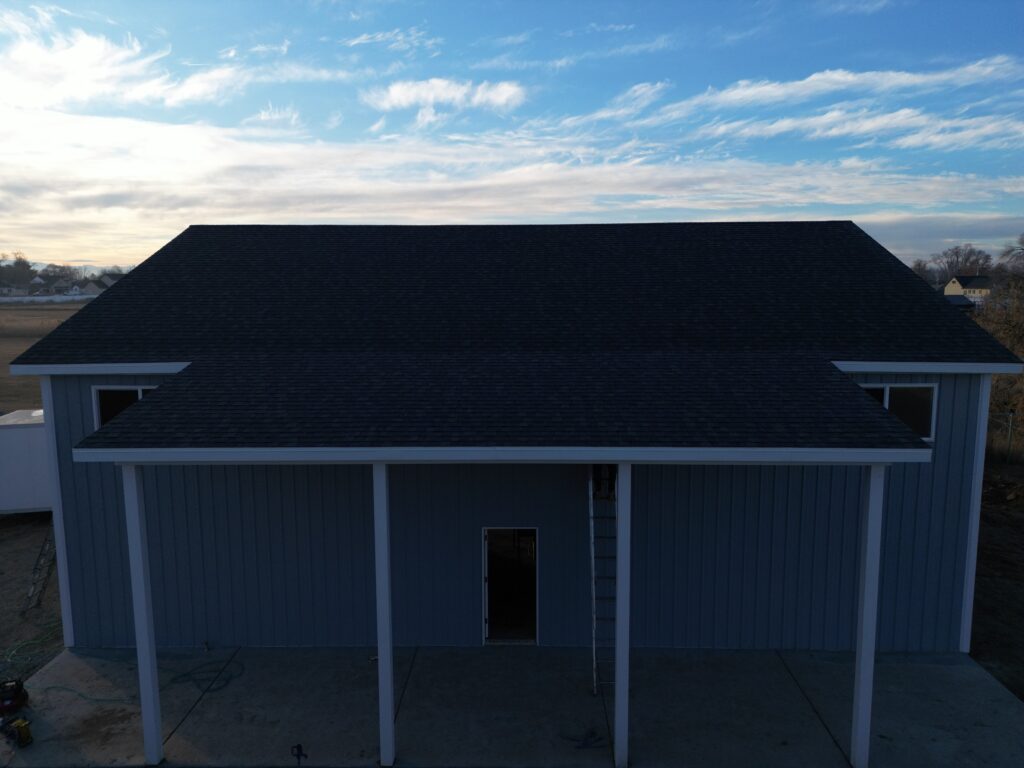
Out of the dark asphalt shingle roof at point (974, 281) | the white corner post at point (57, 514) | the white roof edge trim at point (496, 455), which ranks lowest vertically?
the white corner post at point (57, 514)

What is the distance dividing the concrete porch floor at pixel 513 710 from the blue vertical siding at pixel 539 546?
1.31ft

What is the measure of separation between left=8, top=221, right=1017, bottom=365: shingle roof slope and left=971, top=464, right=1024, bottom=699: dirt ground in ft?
13.8

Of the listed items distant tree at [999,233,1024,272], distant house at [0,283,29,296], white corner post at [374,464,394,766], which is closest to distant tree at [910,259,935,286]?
distant tree at [999,233,1024,272]

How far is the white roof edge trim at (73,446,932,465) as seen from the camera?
22.8 feet

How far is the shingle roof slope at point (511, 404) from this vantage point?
7.17 metres

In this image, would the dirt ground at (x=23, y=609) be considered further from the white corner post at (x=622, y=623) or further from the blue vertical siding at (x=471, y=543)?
the white corner post at (x=622, y=623)

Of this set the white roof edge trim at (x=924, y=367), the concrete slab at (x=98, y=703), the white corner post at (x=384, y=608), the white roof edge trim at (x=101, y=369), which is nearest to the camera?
the white corner post at (x=384, y=608)

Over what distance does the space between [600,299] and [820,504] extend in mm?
4473

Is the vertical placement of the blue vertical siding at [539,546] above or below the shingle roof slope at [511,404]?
below

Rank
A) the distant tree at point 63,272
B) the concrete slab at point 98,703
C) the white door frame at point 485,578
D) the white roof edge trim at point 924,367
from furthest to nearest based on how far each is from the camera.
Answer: the distant tree at point 63,272, the white door frame at point 485,578, the white roof edge trim at point 924,367, the concrete slab at point 98,703

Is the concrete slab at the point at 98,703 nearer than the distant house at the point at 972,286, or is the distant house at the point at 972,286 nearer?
the concrete slab at the point at 98,703

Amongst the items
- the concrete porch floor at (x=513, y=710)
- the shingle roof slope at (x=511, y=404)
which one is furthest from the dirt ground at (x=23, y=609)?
the shingle roof slope at (x=511, y=404)

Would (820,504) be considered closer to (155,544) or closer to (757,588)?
(757,588)

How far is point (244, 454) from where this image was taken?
23.3 feet
